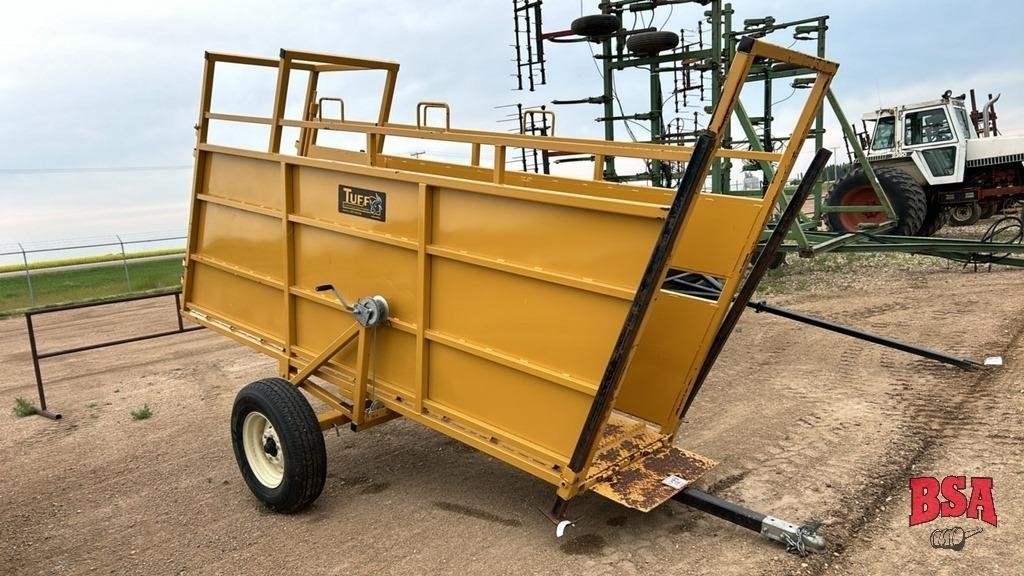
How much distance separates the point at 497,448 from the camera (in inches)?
151

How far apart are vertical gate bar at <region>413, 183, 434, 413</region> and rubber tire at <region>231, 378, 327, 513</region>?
25.8 inches

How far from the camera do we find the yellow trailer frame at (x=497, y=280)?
3.38m

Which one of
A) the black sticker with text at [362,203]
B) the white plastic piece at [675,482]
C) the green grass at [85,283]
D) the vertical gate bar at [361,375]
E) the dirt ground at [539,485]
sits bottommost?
the green grass at [85,283]

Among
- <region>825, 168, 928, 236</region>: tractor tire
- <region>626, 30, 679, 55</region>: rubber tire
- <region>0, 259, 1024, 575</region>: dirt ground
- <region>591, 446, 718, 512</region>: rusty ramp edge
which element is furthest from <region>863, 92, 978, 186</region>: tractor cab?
<region>591, 446, 718, 512</region>: rusty ramp edge

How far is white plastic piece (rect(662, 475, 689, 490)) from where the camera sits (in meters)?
3.89

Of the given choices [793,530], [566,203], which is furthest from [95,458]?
[793,530]

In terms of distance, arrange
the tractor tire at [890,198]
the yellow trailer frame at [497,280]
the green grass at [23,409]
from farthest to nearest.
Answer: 1. the tractor tire at [890,198]
2. the green grass at [23,409]
3. the yellow trailer frame at [497,280]

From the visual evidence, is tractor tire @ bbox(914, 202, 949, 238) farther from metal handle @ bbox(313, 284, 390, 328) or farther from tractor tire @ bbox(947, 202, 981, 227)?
Answer: metal handle @ bbox(313, 284, 390, 328)

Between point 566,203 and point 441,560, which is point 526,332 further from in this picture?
point 441,560

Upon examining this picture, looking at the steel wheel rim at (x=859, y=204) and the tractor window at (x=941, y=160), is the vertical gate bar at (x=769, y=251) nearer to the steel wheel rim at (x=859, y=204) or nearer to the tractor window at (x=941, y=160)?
the steel wheel rim at (x=859, y=204)

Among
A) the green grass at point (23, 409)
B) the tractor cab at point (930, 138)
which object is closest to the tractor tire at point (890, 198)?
the tractor cab at point (930, 138)

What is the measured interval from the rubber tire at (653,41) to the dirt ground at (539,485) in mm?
5360

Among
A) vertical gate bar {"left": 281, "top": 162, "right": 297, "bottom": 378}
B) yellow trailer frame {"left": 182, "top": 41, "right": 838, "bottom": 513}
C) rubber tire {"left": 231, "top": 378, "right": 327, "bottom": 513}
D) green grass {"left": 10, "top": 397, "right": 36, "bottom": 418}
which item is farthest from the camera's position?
green grass {"left": 10, "top": 397, "right": 36, "bottom": 418}

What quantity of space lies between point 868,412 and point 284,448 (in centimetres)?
435
